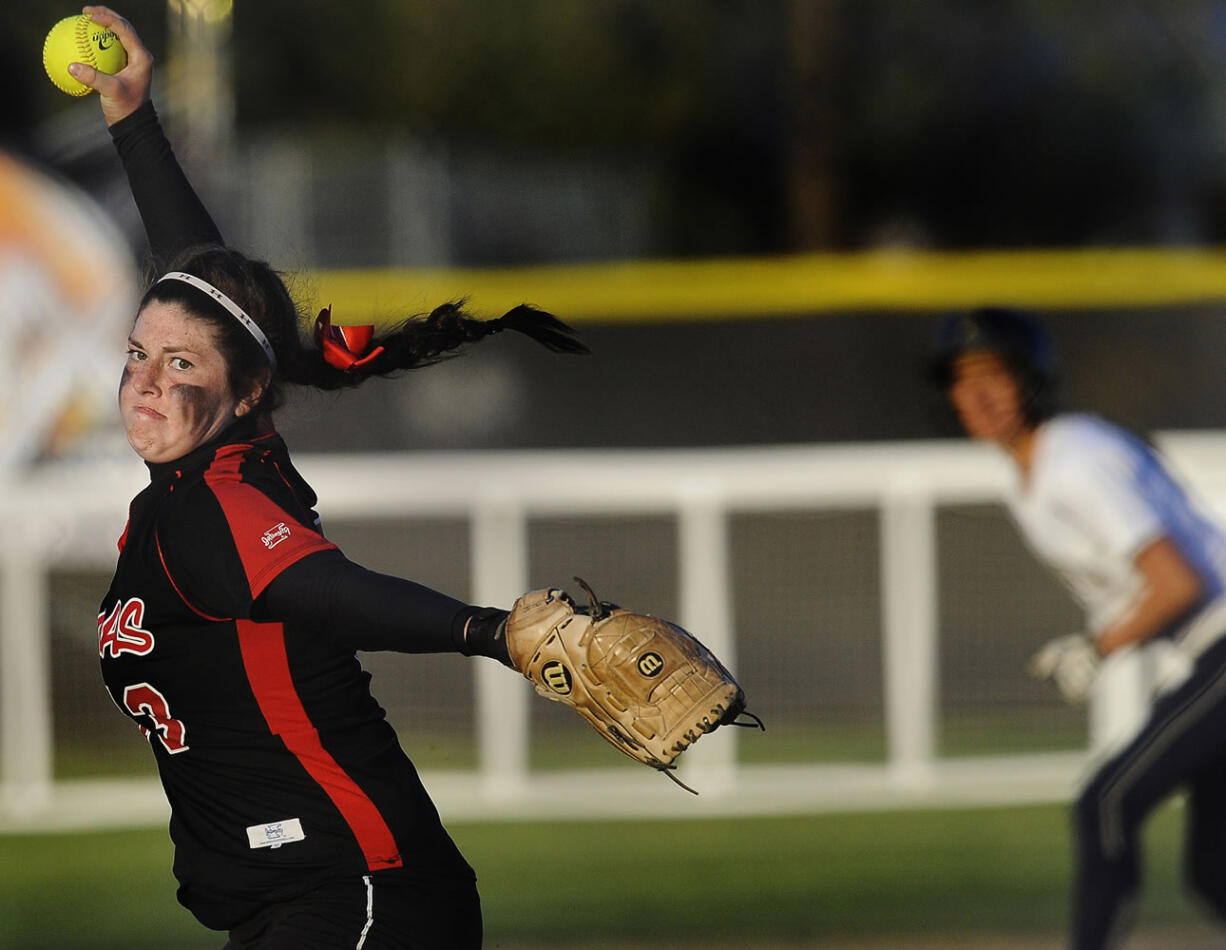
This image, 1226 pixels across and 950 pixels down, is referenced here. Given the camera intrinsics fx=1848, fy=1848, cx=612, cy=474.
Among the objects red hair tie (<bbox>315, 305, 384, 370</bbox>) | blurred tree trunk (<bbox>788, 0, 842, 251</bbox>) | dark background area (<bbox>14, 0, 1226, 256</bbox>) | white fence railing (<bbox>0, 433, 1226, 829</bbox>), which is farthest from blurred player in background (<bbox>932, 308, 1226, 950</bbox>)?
dark background area (<bbox>14, 0, 1226, 256</bbox>)

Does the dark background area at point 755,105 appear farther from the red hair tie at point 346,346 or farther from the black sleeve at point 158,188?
the red hair tie at point 346,346

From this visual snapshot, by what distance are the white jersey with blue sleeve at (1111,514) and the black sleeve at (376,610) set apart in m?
2.43

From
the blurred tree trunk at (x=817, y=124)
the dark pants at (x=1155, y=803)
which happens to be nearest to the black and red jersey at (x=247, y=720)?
the dark pants at (x=1155, y=803)

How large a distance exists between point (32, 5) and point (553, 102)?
6.78m

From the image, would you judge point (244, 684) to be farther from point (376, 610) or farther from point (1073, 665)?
point (1073, 665)

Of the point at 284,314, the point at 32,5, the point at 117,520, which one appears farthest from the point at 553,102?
the point at 284,314

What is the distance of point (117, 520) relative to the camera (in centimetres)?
707

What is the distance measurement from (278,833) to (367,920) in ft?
0.53

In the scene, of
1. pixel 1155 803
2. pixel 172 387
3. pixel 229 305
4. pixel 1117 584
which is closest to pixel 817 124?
pixel 1117 584

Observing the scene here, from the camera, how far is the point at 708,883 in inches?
228

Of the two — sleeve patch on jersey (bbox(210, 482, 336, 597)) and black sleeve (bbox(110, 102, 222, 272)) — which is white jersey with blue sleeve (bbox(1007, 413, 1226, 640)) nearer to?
black sleeve (bbox(110, 102, 222, 272))

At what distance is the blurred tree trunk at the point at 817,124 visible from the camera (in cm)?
1934

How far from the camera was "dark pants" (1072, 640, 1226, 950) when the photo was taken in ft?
13.5

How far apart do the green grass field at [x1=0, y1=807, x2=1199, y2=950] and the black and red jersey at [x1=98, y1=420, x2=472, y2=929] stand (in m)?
2.68
